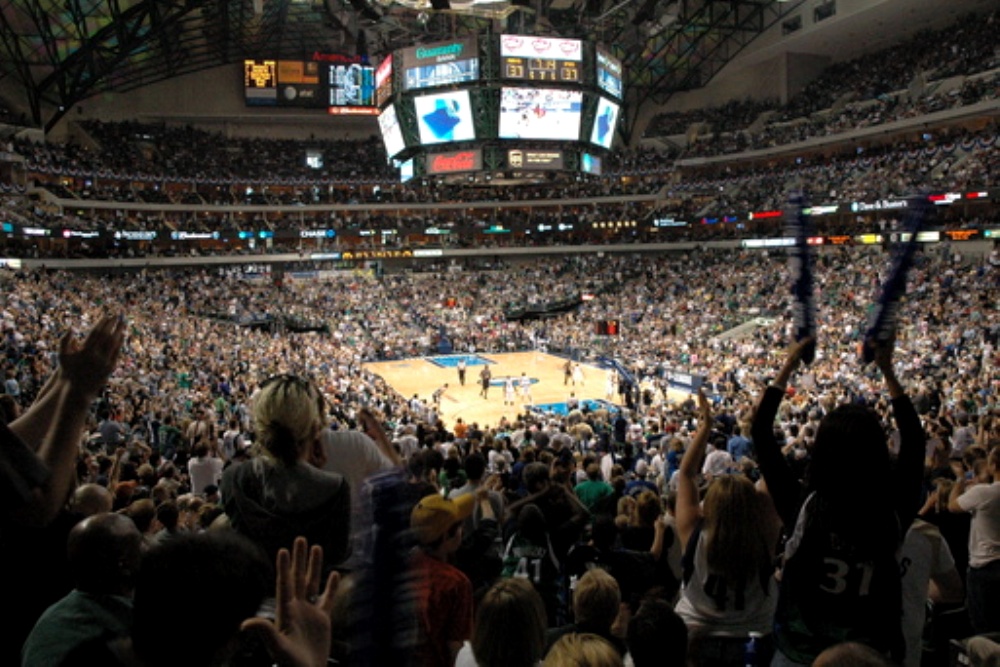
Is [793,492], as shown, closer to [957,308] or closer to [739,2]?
[957,308]

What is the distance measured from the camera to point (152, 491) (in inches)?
275

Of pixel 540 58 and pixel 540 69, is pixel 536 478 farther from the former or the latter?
pixel 540 58

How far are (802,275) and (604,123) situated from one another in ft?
82.4

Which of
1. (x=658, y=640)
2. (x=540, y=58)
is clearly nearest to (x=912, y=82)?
(x=540, y=58)

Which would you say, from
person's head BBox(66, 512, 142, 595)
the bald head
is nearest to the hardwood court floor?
the bald head

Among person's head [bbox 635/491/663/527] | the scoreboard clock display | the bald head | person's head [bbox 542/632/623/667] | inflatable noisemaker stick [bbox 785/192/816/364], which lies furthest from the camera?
the scoreboard clock display

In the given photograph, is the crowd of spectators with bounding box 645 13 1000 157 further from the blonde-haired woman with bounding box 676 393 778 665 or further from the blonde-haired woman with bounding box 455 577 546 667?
the blonde-haired woman with bounding box 455 577 546 667

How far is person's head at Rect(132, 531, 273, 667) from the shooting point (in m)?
1.57

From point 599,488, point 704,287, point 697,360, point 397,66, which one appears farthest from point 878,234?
point 599,488

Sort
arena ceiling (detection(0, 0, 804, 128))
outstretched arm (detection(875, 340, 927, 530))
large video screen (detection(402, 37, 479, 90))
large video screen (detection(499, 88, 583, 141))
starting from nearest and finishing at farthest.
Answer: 1. outstretched arm (detection(875, 340, 927, 530))
2. large video screen (detection(402, 37, 479, 90))
3. large video screen (detection(499, 88, 583, 141))
4. arena ceiling (detection(0, 0, 804, 128))

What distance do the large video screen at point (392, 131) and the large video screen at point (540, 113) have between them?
391 centimetres

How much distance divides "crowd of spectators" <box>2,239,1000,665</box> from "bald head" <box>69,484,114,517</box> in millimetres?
19

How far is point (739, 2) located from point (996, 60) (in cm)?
1492

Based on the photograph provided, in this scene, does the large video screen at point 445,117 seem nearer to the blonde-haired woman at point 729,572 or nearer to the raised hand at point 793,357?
the raised hand at point 793,357
